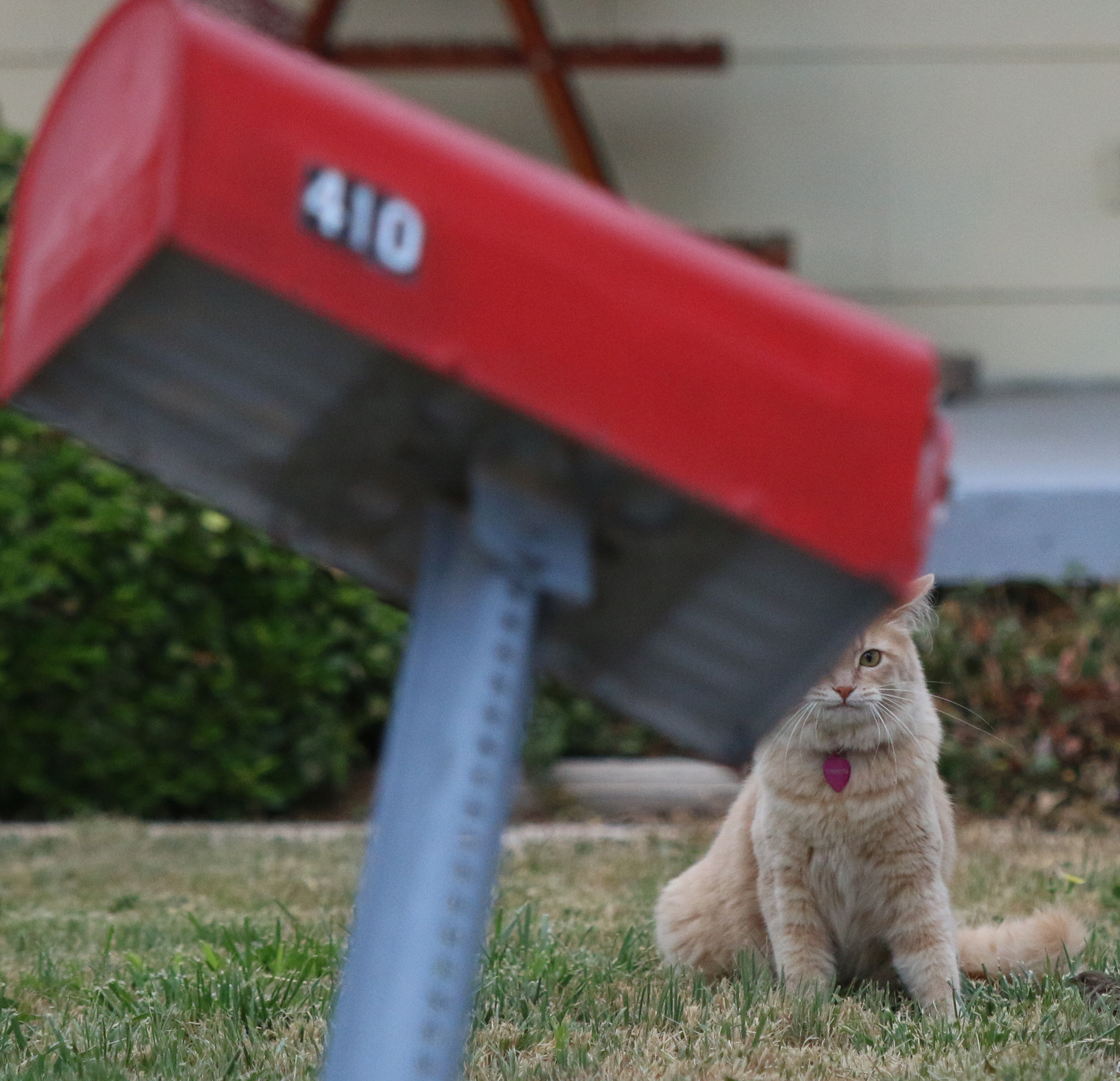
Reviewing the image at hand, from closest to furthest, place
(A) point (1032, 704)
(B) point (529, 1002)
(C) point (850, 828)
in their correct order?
(B) point (529, 1002), (C) point (850, 828), (A) point (1032, 704)

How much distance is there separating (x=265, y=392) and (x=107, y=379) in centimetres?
14

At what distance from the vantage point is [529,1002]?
252cm

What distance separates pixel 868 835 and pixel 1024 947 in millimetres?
448

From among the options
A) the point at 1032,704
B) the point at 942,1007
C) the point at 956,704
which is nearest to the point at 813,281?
the point at 1032,704

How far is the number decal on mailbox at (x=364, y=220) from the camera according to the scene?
3.60ft

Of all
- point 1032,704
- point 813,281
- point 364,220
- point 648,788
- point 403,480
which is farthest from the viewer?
point 813,281

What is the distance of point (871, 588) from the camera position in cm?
117

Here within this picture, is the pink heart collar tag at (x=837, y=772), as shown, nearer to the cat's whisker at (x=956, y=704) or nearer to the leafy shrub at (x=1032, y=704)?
the cat's whisker at (x=956, y=704)

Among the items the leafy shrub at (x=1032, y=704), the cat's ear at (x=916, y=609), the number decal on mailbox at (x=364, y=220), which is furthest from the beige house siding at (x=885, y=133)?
the number decal on mailbox at (x=364, y=220)

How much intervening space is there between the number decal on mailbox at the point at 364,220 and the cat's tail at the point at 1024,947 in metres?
2.15

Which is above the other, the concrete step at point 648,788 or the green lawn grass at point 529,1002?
the concrete step at point 648,788

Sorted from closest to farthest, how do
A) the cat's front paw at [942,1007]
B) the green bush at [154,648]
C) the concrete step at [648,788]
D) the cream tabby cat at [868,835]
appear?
the cat's front paw at [942,1007]
the cream tabby cat at [868,835]
the green bush at [154,648]
the concrete step at [648,788]

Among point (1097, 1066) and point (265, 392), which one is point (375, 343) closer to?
point (265, 392)

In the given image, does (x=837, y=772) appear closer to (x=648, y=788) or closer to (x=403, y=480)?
(x=403, y=480)
